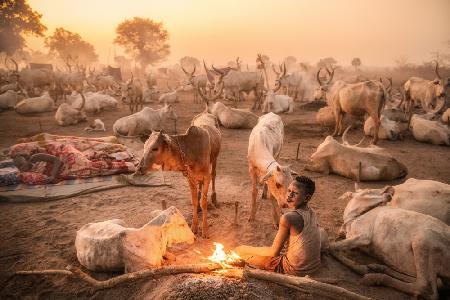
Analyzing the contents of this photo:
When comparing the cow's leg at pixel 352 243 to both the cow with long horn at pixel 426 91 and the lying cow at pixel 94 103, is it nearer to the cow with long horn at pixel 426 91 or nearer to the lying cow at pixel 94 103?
the cow with long horn at pixel 426 91

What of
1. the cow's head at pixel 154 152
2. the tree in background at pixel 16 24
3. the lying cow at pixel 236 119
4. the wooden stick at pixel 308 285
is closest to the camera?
the wooden stick at pixel 308 285

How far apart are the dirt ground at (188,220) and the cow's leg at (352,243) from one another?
0.24 meters

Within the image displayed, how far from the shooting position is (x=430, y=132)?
1074cm

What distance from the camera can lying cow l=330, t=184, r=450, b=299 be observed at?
3412 mm

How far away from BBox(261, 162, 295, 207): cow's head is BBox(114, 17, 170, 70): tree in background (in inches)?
2120

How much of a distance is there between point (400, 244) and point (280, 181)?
5.71 ft

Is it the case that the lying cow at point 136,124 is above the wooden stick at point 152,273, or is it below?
above

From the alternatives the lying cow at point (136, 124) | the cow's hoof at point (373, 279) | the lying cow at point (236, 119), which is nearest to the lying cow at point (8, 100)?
the lying cow at point (136, 124)

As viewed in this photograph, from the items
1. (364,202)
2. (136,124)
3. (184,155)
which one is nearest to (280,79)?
(136,124)

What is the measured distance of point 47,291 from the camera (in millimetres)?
3625

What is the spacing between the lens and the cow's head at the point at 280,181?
13.7ft

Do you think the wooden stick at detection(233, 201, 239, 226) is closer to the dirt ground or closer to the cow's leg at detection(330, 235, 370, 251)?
the dirt ground

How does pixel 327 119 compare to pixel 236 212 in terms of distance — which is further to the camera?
pixel 327 119

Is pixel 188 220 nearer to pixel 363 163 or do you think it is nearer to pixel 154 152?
pixel 154 152
